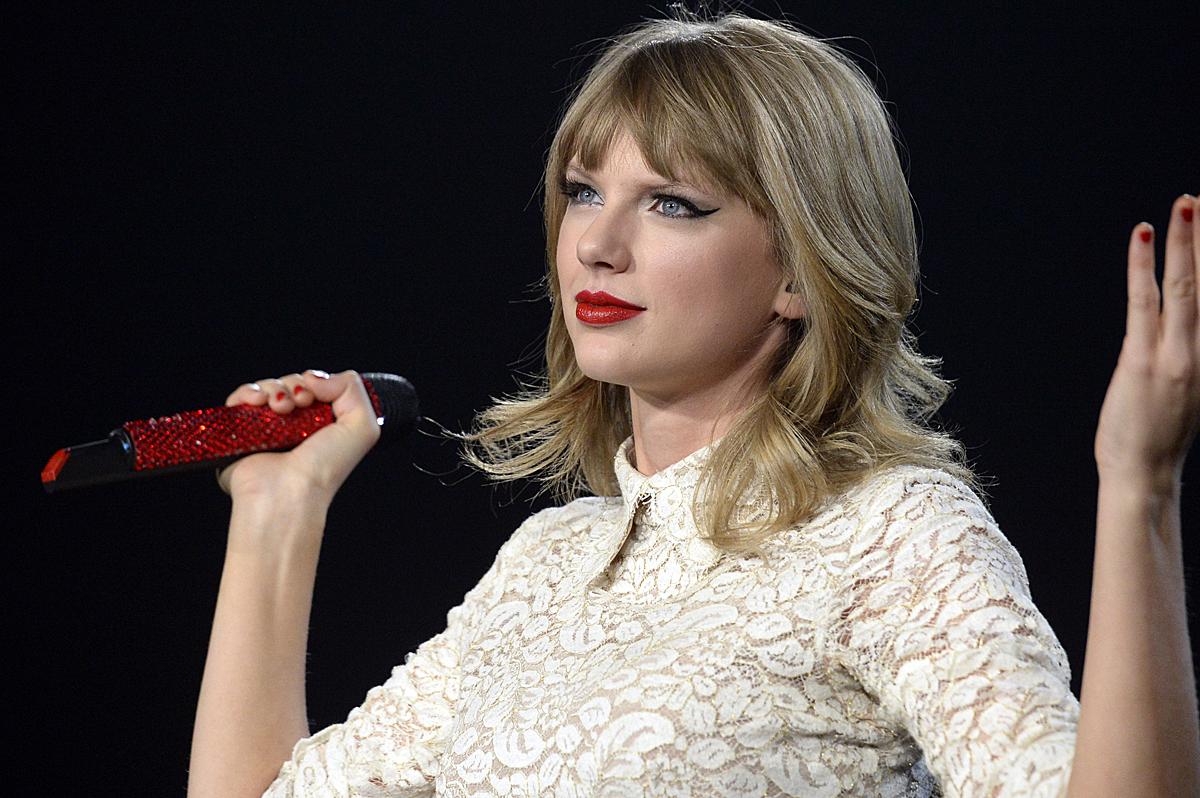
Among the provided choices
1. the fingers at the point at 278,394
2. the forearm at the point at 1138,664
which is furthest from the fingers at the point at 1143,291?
the fingers at the point at 278,394

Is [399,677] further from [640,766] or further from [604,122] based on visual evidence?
[604,122]

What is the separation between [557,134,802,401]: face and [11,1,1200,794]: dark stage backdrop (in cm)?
100

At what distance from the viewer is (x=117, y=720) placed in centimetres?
257

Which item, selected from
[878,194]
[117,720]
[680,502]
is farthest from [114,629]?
[878,194]

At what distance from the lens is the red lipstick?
1485 millimetres

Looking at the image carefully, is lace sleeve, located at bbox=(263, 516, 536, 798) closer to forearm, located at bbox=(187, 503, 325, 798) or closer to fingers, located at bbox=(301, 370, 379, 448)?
forearm, located at bbox=(187, 503, 325, 798)

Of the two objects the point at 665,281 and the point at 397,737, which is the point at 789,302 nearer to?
the point at 665,281

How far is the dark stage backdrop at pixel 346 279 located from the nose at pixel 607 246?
106 cm

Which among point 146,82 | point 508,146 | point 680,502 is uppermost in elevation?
point 146,82

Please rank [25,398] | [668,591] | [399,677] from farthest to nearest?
[25,398]
[399,677]
[668,591]

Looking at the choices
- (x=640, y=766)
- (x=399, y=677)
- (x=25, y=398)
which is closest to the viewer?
(x=640, y=766)

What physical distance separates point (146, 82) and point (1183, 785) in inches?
86.7

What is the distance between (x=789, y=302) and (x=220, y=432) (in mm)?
619

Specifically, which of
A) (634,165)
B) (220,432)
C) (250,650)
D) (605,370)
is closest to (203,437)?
(220,432)
